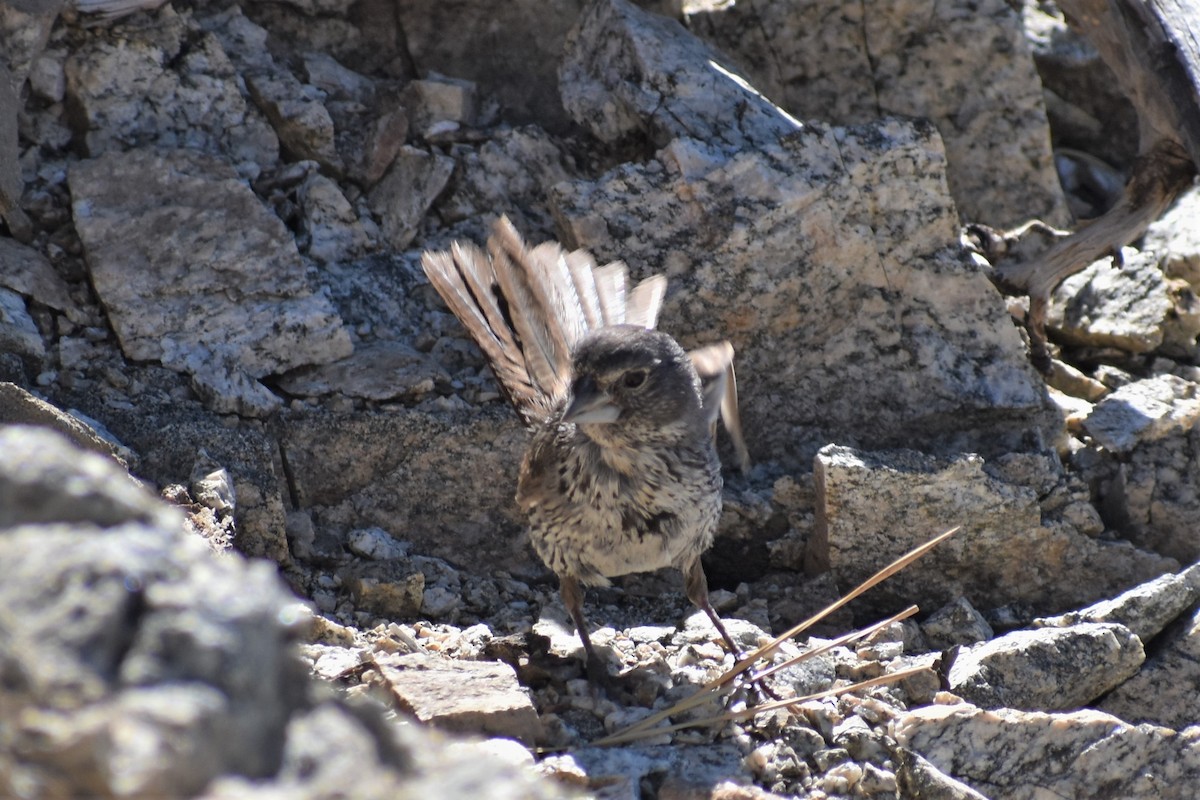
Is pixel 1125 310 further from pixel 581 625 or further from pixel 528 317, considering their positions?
pixel 581 625

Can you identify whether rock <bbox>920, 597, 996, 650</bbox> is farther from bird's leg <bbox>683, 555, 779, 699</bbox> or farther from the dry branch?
the dry branch

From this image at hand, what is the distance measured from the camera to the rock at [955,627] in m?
4.27

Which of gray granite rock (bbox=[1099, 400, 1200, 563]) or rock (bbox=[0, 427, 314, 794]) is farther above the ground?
rock (bbox=[0, 427, 314, 794])

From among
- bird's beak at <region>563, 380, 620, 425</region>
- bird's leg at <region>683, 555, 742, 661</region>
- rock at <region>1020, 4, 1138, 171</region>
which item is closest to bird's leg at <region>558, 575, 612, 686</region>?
bird's leg at <region>683, 555, 742, 661</region>

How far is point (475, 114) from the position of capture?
5438 millimetres

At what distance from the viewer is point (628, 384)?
3.86 metres

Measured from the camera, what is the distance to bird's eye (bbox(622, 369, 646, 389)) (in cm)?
385

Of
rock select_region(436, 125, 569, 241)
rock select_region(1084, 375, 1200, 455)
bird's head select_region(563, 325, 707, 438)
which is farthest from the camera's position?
rock select_region(436, 125, 569, 241)

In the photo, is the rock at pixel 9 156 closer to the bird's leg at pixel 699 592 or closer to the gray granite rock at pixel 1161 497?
the bird's leg at pixel 699 592

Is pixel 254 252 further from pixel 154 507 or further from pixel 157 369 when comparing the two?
pixel 154 507

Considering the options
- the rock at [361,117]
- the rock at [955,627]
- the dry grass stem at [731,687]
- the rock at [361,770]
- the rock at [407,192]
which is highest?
the rock at [361,770]

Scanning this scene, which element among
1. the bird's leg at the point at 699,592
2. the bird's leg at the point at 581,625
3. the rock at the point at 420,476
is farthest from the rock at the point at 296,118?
the bird's leg at the point at 699,592

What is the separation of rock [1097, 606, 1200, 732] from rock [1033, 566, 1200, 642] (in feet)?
0.21

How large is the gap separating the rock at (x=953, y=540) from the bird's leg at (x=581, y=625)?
0.98m
